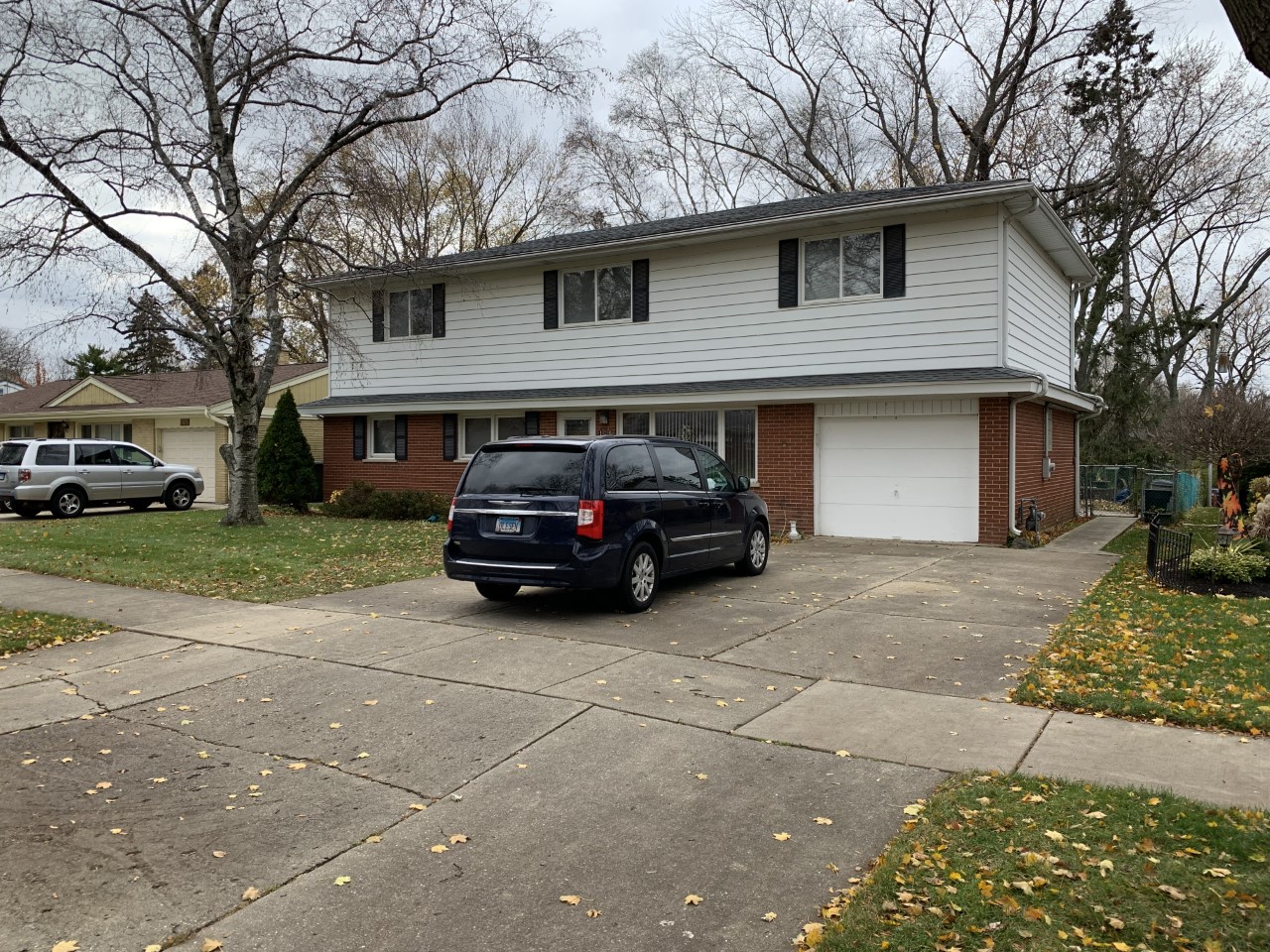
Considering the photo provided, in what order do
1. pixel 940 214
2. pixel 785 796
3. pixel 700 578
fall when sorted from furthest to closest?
pixel 940 214
pixel 700 578
pixel 785 796

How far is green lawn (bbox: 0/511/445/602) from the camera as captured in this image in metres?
11.3

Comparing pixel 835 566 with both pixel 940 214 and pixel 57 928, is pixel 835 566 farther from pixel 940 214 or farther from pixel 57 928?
pixel 57 928

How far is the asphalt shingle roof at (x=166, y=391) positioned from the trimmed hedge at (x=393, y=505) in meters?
8.66

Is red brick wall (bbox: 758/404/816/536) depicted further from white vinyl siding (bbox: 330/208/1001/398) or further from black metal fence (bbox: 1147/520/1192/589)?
black metal fence (bbox: 1147/520/1192/589)

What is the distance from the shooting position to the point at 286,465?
23141 millimetres

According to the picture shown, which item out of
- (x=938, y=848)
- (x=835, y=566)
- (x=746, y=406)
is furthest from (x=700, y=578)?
(x=938, y=848)

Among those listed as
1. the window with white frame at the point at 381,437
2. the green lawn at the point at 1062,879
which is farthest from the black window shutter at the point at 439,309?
the green lawn at the point at 1062,879

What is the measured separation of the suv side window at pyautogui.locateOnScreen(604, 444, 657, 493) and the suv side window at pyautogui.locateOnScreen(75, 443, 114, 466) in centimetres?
1752

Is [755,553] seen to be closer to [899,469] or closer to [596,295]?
[899,469]

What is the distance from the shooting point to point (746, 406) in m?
17.0

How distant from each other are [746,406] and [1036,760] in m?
12.5

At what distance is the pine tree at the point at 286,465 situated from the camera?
75.7ft

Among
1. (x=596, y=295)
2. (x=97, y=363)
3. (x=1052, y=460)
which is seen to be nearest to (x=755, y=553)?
(x=596, y=295)

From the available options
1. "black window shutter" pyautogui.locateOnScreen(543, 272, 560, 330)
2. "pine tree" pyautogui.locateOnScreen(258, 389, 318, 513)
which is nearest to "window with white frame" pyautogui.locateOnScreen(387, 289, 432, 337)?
"black window shutter" pyautogui.locateOnScreen(543, 272, 560, 330)
